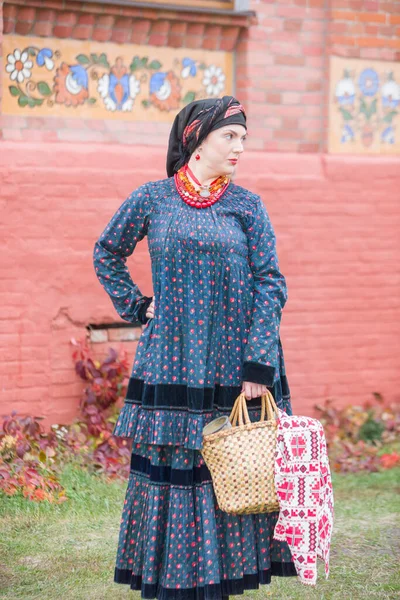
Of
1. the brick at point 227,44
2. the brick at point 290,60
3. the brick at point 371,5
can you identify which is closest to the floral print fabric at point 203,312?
the brick at point 227,44

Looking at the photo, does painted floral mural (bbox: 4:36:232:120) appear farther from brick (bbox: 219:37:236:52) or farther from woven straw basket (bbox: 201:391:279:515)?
woven straw basket (bbox: 201:391:279:515)

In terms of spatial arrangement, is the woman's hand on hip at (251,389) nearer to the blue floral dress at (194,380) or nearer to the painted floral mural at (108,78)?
the blue floral dress at (194,380)

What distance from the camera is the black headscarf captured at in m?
3.72

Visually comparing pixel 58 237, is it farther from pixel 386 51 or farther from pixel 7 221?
pixel 386 51

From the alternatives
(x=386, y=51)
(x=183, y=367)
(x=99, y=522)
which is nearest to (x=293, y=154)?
(x=386, y=51)

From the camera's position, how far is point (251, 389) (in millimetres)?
3693

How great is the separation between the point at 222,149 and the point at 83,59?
266 centimetres

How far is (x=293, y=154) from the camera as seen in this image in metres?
6.70

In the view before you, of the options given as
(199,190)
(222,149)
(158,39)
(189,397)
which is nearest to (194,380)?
(189,397)

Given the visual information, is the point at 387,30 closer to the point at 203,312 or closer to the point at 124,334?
the point at 124,334

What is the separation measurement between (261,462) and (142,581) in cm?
65

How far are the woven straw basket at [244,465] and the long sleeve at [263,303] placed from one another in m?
0.20

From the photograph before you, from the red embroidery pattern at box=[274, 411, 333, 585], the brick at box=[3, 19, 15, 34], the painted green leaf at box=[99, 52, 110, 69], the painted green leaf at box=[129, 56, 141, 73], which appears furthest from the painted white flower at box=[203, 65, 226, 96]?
the red embroidery pattern at box=[274, 411, 333, 585]

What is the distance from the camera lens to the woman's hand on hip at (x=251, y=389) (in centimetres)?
369
